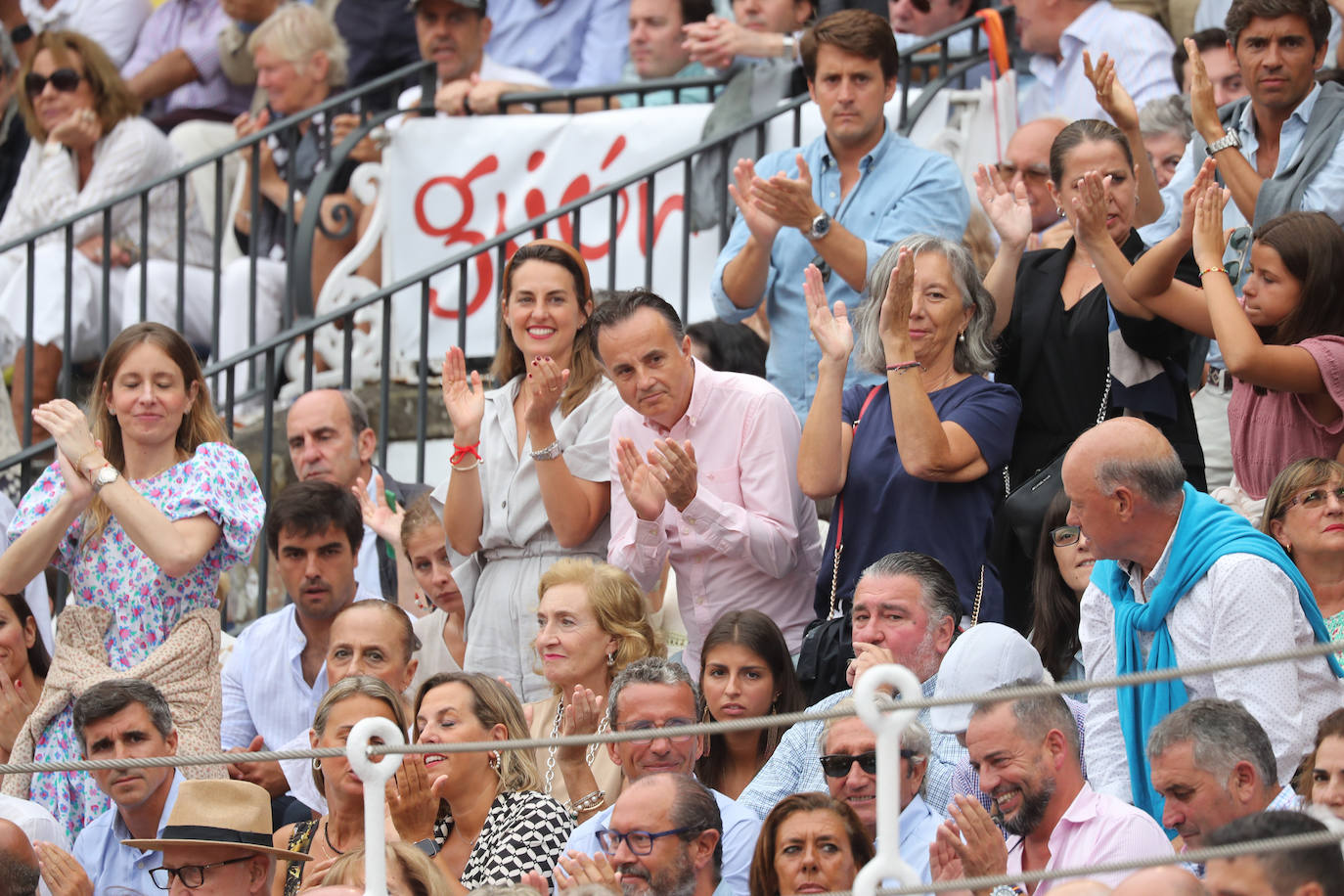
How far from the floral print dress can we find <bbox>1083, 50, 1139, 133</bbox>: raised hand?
3.03 meters

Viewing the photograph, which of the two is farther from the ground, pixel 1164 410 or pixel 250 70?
pixel 250 70

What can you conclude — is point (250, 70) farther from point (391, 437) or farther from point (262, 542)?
point (262, 542)

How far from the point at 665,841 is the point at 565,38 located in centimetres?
677

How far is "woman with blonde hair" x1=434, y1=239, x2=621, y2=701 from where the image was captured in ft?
22.5

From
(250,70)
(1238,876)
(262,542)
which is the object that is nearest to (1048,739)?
(1238,876)

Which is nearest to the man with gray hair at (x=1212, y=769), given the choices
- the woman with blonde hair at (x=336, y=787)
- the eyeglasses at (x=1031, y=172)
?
the woman with blonde hair at (x=336, y=787)

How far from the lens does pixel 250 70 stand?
11.9 metres

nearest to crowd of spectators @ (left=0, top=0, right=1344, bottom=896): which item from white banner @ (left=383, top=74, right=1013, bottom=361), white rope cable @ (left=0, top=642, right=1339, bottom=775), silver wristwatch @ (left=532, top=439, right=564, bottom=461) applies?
silver wristwatch @ (left=532, top=439, right=564, bottom=461)

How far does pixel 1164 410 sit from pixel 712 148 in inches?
122

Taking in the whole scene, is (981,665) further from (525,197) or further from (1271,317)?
(525,197)

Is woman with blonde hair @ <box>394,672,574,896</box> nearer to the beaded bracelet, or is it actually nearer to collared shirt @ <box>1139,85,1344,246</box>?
the beaded bracelet

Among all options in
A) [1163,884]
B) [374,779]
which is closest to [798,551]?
[1163,884]

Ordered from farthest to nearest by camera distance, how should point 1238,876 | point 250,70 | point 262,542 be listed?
1. point 250,70
2. point 262,542
3. point 1238,876

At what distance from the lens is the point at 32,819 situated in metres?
6.27
